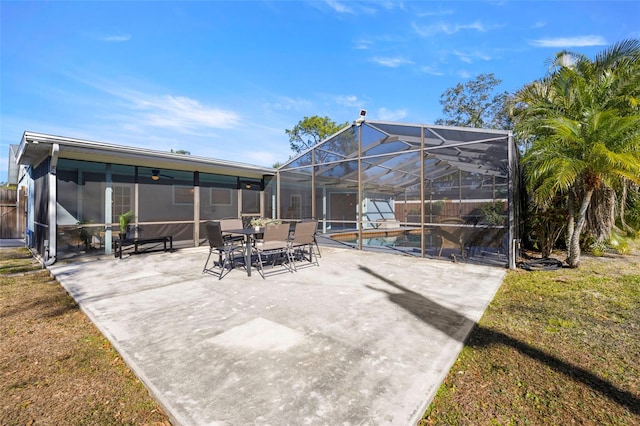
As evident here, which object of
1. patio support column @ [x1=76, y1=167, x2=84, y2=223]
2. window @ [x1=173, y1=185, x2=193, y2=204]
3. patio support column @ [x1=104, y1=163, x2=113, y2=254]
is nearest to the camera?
patio support column @ [x1=76, y1=167, x2=84, y2=223]

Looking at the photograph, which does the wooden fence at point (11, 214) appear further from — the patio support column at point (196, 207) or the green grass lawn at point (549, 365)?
the green grass lawn at point (549, 365)

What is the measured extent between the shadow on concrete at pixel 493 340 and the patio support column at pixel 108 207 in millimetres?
7394

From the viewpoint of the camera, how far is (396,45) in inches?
466

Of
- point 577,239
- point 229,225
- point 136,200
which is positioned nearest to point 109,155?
point 136,200

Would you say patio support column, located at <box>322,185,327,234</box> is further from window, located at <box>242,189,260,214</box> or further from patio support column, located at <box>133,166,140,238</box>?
patio support column, located at <box>133,166,140,238</box>

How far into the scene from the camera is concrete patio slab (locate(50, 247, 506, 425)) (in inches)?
72.9

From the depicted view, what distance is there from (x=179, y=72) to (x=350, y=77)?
9.29 meters

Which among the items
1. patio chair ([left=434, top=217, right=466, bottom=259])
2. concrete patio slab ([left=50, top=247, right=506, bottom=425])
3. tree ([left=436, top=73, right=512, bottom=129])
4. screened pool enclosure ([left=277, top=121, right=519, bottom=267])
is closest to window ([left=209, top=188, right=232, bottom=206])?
screened pool enclosure ([left=277, top=121, right=519, bottom=267])

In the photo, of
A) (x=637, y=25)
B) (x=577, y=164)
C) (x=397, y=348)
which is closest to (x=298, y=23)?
(x=577, y=164)

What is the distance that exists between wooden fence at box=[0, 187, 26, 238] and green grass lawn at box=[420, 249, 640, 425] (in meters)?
16.6

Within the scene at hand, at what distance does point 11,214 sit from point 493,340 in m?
17.7

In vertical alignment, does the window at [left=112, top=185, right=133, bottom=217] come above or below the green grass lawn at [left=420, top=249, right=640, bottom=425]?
above

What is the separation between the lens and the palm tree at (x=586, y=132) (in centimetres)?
524

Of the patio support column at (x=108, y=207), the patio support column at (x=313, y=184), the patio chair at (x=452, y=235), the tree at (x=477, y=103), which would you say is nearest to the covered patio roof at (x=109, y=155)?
→ the patio support column at (x=108, y=207)
